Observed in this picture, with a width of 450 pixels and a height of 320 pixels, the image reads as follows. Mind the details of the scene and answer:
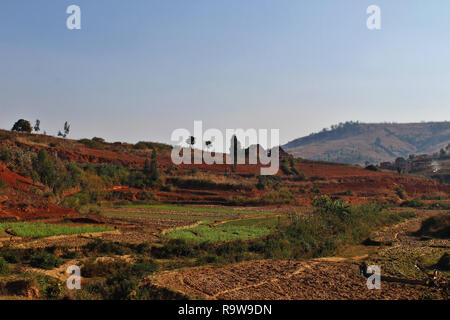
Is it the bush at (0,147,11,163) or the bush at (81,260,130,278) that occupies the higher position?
the bush at (0,147,11,163)

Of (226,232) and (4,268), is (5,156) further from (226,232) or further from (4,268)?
(4,268)

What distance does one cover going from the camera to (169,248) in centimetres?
1750

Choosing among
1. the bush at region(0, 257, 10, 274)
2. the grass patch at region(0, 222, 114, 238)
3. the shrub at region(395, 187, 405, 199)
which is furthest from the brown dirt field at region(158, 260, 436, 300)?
the shrub at region(395, 187, 405, 199)

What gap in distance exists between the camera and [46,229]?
66.6 ft

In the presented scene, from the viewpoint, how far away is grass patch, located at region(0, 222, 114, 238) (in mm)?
19172

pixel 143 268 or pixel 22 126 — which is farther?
pixel 22 126

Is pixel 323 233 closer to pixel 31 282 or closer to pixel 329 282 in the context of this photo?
pixel 329 282

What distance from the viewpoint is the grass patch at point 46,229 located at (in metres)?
19.2

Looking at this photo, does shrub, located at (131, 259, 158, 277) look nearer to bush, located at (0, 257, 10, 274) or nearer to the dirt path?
the dirt path

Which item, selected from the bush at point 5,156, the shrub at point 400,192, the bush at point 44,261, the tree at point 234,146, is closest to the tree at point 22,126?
the tree at point 234,146

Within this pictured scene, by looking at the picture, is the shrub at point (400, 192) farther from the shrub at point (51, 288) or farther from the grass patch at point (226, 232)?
the shrub at point (51, 288)

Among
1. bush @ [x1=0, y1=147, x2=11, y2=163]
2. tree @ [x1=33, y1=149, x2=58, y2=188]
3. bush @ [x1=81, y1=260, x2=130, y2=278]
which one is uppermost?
bush @ [x1=0, y1=147, x2=11, y2=163]

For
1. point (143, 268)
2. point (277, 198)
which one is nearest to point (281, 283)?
point (143, 268)
